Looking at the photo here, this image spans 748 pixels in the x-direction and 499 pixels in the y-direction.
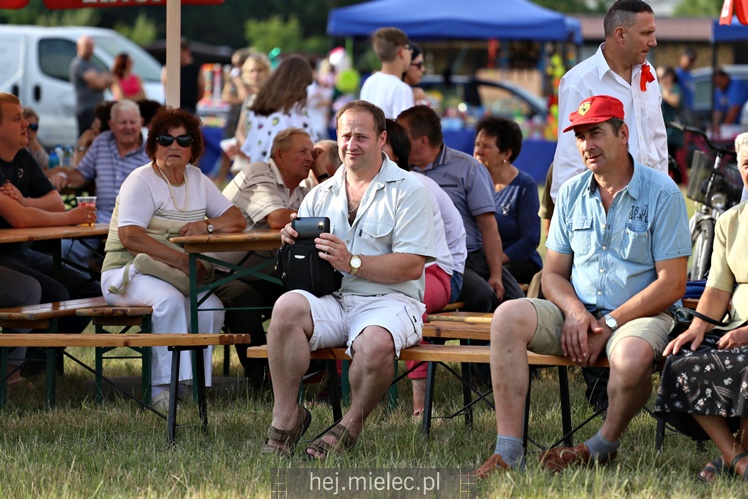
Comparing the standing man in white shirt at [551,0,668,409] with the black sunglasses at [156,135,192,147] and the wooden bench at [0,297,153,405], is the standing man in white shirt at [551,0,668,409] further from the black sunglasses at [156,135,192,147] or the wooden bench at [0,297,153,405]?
the wooden bench at [0,297,153,405]

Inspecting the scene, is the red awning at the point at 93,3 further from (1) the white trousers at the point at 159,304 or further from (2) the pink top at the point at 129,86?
(2) the pink top at the point at 129,86

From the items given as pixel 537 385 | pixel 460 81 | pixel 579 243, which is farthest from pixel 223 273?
pixel 460 81

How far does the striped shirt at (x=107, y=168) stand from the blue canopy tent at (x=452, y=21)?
32.9ft

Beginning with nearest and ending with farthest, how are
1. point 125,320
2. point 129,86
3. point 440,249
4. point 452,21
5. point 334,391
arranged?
point 334,391 → point 440,249 → point 125,320 → point 129,86 → point 452,21

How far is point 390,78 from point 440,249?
3340mm

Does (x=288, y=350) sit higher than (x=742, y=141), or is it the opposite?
(x=742, y=141)

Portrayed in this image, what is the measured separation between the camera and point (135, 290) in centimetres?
608

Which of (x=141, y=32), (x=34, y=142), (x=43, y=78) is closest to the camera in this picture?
(x=34, y=142)

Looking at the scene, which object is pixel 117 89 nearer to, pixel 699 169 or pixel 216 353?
pixel 216 353

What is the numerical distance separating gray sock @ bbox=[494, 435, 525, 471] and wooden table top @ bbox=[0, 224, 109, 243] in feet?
9.12

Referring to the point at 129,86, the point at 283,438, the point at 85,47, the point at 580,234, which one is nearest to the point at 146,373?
the point at 283,438

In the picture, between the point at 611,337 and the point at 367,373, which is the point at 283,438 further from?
the point at 611,337

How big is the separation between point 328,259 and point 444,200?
3.95 feet

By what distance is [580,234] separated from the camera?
4797 millimetres
